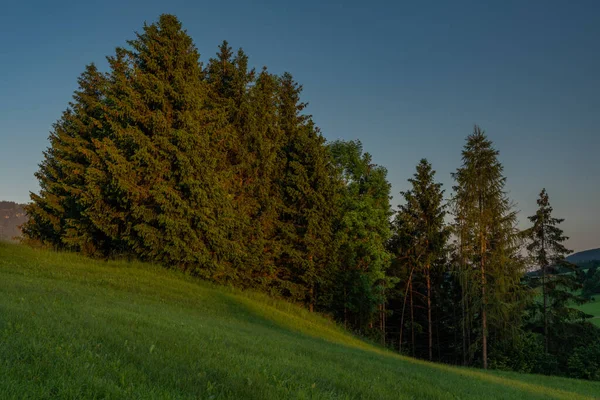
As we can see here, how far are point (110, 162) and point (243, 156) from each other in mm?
9857

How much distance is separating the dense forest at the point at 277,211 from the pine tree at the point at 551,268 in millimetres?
118

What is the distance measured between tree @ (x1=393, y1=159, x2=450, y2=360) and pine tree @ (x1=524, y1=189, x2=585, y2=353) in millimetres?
7710

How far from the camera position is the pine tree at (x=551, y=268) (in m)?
30.4

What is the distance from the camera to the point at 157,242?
2145 centimetres

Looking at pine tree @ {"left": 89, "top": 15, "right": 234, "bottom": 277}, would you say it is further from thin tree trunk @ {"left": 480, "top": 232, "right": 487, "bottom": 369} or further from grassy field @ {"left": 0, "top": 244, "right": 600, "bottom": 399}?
thin tree trunk @ {"left": 480, "top": 232, "right": 487, "bottom": 369}

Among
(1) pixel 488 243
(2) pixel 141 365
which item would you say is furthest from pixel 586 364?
(2) pixel 141 365

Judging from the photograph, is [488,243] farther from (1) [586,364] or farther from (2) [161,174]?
(2) [161,174]

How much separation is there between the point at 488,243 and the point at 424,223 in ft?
34.5

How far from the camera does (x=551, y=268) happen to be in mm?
31125

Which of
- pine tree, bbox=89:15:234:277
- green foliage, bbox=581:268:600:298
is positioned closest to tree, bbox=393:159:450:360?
pine tree, bbox=89:15:234:277

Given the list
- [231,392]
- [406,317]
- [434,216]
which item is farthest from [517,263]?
[231,392]

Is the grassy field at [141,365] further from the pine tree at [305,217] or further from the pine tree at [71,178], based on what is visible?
the pine tree at [305,217]

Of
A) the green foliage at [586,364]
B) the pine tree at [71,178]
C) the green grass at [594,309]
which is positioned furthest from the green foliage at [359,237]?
the green grass at [594,309]

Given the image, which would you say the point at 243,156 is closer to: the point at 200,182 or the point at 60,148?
the point at 200,182
